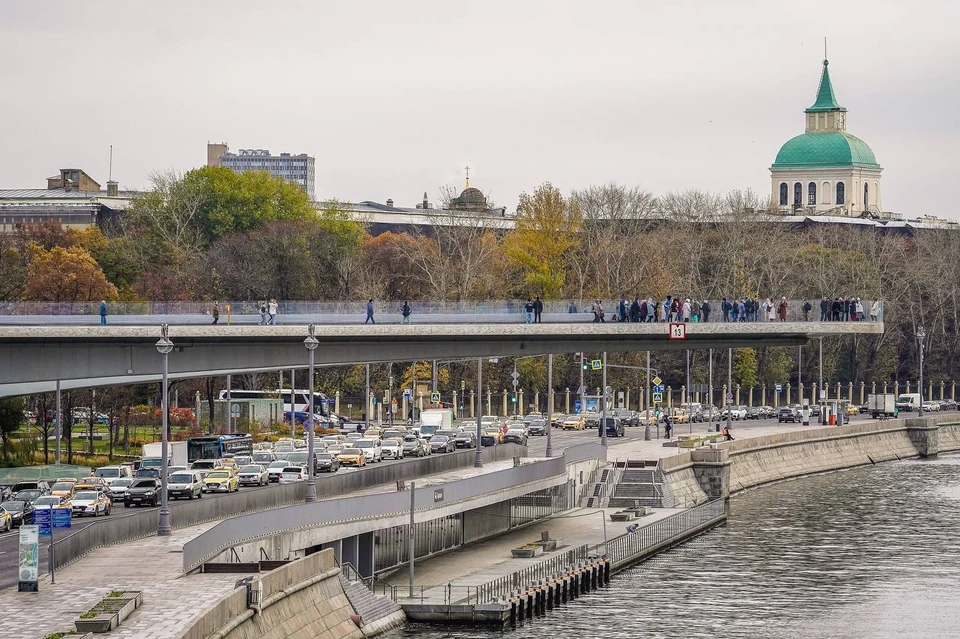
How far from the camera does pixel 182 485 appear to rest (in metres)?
71.5

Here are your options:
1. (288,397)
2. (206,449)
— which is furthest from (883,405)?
(206,449)

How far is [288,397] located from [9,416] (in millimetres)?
38827

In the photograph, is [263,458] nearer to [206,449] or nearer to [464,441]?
[206,449]

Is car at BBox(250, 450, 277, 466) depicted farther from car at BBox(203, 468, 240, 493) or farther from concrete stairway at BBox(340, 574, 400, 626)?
concrete stairway at BBox(340, 574, 400, 626)

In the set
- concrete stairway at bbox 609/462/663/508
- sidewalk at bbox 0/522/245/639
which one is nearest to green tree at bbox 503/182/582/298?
concrete stairway at bbox 609/462/663/508

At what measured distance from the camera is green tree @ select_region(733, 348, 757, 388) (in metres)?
160

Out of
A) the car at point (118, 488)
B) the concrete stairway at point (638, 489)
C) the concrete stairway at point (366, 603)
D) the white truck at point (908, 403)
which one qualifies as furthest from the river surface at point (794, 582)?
the white truck at point (908, 403)

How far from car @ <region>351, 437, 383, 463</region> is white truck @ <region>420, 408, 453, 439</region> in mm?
17268

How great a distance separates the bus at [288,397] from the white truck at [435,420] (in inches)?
488

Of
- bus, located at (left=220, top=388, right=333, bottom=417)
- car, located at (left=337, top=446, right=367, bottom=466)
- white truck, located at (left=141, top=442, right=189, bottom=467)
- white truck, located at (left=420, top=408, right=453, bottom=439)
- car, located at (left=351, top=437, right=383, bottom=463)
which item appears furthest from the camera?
bus, located at (left=220, top=388, right=333, bottom=417)

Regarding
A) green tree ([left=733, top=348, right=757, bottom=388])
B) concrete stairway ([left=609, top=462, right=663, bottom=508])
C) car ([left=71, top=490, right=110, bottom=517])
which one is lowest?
concrete stairway ([left=609, top=462, right=663, bottom=508])

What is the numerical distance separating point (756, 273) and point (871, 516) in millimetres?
65800

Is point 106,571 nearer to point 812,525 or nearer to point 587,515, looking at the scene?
point 587,515

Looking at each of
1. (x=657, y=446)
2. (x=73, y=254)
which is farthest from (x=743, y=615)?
(x=73, y=254)
